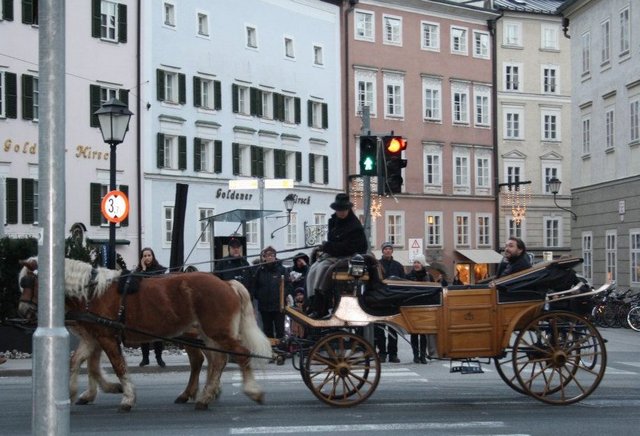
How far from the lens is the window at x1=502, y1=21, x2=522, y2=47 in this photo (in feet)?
246

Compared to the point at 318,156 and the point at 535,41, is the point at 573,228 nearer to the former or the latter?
the point at 318,156

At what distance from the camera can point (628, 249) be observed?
39.9 meters

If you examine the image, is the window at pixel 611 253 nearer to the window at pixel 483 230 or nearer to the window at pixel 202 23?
the window at pixel 202 23

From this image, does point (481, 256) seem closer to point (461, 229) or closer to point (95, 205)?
point (461, 229)

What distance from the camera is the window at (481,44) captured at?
72.8 metres

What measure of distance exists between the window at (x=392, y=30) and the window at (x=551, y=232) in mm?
15553

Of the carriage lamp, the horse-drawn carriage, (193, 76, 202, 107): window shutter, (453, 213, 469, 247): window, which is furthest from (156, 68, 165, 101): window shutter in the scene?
the carriage lamp

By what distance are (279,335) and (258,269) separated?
1152 millimetres

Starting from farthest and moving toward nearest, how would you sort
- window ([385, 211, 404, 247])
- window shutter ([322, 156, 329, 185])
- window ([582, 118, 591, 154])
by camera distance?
window ([385, 211, 404, 247]) → window shutter ([322, 156, 329, 185]) → window ([582, 118, 591, 154])

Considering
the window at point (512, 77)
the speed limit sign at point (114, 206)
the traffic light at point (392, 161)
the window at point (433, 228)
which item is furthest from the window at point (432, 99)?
the traffic light at point (392, 161)

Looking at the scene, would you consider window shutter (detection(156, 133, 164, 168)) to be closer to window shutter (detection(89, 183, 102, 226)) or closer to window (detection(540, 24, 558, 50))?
window shutter (detection(89, 183, 102, 226))

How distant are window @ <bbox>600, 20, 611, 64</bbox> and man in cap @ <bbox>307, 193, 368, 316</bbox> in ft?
99.4

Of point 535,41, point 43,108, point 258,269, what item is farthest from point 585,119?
point 43,108

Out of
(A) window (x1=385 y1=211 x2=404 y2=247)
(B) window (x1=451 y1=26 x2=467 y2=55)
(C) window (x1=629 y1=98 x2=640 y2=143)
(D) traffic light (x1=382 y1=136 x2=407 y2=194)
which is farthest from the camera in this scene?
(B) window (x1=451 y1=26 x2=467 y2=55)
